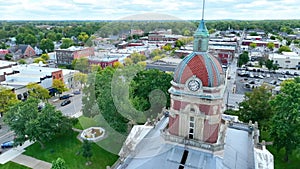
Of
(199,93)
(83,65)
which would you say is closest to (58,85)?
(83,65)

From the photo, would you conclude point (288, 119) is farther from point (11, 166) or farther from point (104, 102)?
point (11, 166)

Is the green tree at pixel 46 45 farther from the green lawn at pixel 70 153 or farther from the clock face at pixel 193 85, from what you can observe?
the clock face at pixel 193 85

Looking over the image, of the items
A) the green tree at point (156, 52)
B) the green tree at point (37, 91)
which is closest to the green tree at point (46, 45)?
the green tree at point (156, 52)

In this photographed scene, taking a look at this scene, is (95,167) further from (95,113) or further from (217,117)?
(217,117)

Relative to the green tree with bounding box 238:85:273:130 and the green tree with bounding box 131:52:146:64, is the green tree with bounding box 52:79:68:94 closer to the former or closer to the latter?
the green tree with bounding box 131:52:146:64

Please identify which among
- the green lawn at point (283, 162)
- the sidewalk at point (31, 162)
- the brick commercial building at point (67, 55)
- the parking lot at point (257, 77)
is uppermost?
the brick commercial building at point (67, 55)

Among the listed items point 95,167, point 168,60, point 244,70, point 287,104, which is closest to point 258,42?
point 244,70
